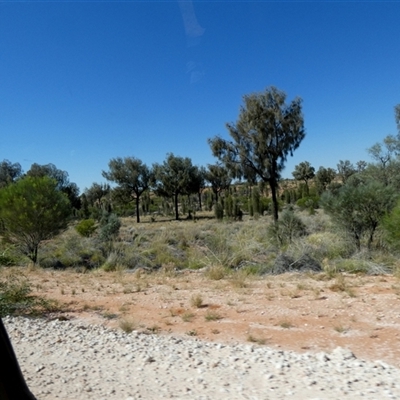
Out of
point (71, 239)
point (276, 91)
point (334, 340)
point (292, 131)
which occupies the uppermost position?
point (276, 91)

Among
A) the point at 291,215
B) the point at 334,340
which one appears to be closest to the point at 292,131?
the point at 291,215

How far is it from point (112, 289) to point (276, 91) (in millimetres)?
20524

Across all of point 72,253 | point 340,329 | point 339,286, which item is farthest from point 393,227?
point 72,253

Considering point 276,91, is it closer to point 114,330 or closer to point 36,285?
point 36,285

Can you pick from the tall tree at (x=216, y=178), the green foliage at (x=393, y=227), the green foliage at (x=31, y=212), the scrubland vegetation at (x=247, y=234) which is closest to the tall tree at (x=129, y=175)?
the tall tree at (x=216, y=178)

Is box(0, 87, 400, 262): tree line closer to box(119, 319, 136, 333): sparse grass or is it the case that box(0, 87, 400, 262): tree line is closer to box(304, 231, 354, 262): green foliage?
box(304, 231, 354, 262): green foliage

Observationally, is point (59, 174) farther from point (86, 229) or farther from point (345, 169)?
point (345, 169)

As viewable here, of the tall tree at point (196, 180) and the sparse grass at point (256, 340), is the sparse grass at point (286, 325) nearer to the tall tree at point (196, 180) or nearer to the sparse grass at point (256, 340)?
the sparse grass at point (256, 340)

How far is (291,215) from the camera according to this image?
63.1ft

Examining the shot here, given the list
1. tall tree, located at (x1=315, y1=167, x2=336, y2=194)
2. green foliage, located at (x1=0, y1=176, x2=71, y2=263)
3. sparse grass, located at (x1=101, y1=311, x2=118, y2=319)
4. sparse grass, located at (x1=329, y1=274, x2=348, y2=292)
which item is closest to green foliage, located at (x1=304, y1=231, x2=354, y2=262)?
sparse grass, located at (x1=329, y1=274, x2=348, y2=292)

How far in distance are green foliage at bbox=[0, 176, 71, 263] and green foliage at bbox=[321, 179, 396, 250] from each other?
12891mm

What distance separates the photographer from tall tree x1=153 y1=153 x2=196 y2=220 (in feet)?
150

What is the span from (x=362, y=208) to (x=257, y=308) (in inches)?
353

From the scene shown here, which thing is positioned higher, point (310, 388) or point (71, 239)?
point (71, 239)
